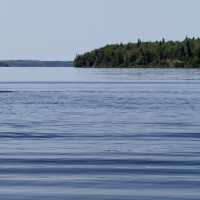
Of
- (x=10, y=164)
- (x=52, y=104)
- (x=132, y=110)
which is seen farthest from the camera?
(x=52, y=104)

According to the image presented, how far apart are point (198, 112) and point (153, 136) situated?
41.7ft

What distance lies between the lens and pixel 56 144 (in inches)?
1037

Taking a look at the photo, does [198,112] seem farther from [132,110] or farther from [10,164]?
[10,164]

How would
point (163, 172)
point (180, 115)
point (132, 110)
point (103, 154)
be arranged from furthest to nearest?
point (132, 110) → point (180, 115) → point (103, 154) → point (163, 172)

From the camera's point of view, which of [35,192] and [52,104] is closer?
[35,192]

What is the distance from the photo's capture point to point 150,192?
1734 centimetres

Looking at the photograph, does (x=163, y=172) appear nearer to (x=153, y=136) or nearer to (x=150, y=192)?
(x=150, y=192)

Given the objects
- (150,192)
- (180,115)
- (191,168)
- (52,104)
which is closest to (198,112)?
(180,115)

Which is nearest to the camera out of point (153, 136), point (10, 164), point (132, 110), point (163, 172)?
point (163, 172)

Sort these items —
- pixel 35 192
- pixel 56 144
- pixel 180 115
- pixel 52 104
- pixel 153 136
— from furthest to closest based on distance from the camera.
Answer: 1. pixel 52 104
2. pixel 180 115
3. pixel 153 136
4. pixel 56 144
5. pixel 35 192

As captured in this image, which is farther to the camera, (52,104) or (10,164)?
(52,104)

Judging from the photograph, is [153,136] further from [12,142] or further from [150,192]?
[150,192]

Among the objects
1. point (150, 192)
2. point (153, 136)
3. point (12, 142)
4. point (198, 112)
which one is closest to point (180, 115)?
point (198, 112)

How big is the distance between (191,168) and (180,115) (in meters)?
18.8
